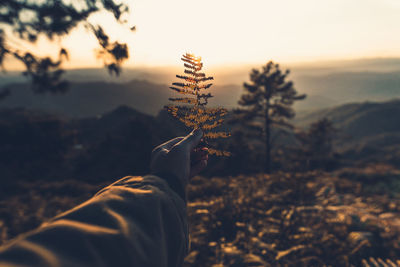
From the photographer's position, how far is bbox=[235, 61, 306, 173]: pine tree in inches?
837

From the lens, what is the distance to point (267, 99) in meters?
21.8

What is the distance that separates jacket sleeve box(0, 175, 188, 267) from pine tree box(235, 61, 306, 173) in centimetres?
2009

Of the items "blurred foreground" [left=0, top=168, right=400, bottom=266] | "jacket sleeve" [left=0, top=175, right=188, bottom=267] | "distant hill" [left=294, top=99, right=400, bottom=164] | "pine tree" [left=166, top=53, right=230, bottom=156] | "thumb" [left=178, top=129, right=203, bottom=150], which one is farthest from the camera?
"distant hill" [left=294, top=99, right=400, bottom=164]

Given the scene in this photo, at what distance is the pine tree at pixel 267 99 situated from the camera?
2125 cm

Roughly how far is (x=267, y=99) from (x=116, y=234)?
2248 centimetres

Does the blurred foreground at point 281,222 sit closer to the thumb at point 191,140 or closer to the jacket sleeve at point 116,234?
the thumb at point 191,140

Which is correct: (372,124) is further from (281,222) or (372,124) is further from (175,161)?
(175,161)

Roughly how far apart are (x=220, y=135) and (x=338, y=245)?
15.2ft

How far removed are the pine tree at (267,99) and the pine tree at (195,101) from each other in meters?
19.0

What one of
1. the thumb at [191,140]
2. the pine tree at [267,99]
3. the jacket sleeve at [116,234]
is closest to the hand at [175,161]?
the thumb at [191,140]

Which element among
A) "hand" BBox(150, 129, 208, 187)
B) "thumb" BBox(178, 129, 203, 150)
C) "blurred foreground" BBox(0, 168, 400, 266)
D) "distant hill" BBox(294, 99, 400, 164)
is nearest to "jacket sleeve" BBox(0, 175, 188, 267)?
"hand" BBox(150, 129, 208, 187)

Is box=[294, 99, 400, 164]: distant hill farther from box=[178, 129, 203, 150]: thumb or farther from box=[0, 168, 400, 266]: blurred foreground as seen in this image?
box=[178, 129, 203, 150]: thumb

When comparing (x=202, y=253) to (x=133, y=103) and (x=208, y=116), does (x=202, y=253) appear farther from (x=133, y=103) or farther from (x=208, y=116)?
(x=133, y=103)

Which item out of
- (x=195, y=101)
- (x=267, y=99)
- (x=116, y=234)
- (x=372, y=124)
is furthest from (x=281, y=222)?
(x=372, y=124)
